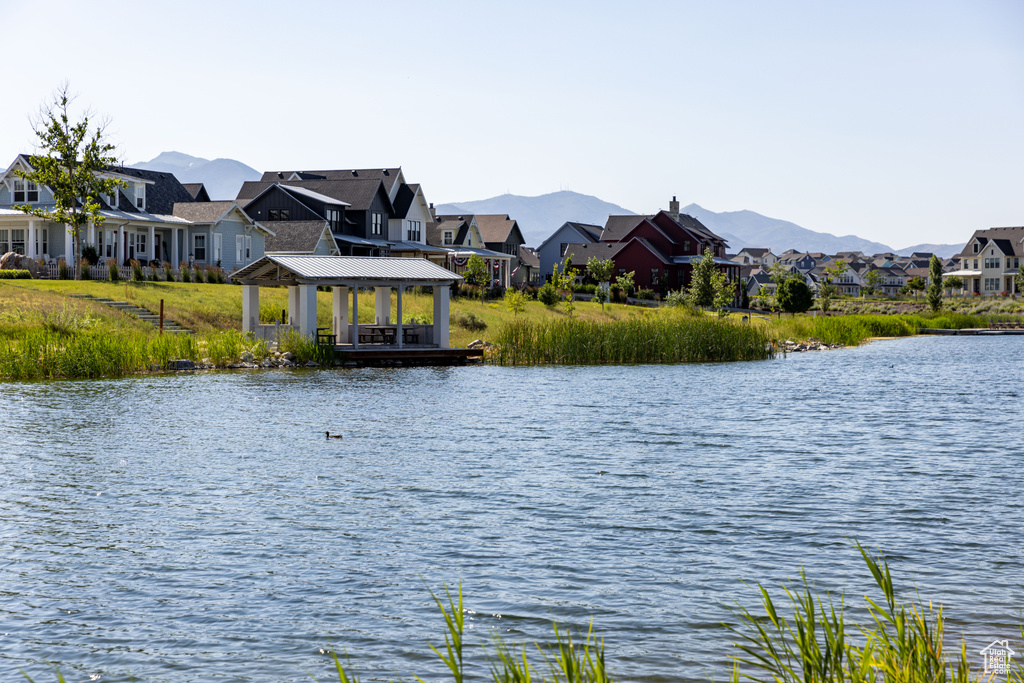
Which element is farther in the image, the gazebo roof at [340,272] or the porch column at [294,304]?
the porch column at [294,304]

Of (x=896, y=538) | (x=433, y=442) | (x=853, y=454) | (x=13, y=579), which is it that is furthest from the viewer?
(x=433, y=442)

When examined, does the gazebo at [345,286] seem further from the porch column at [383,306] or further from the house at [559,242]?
the house at [559,242]

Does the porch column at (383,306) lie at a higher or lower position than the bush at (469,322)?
higher

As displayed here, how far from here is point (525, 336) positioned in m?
40.9

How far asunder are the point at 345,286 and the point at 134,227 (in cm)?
2467

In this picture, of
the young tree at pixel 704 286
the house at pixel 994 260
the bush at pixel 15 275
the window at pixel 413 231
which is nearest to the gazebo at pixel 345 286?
the bush at pixel 15 275

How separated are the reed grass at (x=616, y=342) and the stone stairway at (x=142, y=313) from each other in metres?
14.3

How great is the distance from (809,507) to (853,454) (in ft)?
17.3

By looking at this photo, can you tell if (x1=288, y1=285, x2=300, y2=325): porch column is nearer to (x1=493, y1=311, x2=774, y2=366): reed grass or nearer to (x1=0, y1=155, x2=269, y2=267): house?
(x1=493, y1=311, x2=774, y2=366): reed grass


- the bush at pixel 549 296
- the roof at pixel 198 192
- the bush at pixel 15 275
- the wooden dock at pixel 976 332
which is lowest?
the wooden dock at pixel 976 332

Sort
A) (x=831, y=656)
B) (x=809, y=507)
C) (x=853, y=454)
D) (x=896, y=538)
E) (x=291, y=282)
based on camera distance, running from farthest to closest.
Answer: (x=291, y=282)
(x=853, y=454)
(x=809, y=507)
(x=896, y=538)
(x=831, y=656)

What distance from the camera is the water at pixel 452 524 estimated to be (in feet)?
27.8

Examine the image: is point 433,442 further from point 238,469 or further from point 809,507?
point 809,507

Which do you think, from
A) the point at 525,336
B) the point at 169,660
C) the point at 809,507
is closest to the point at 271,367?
the point at 525,336
